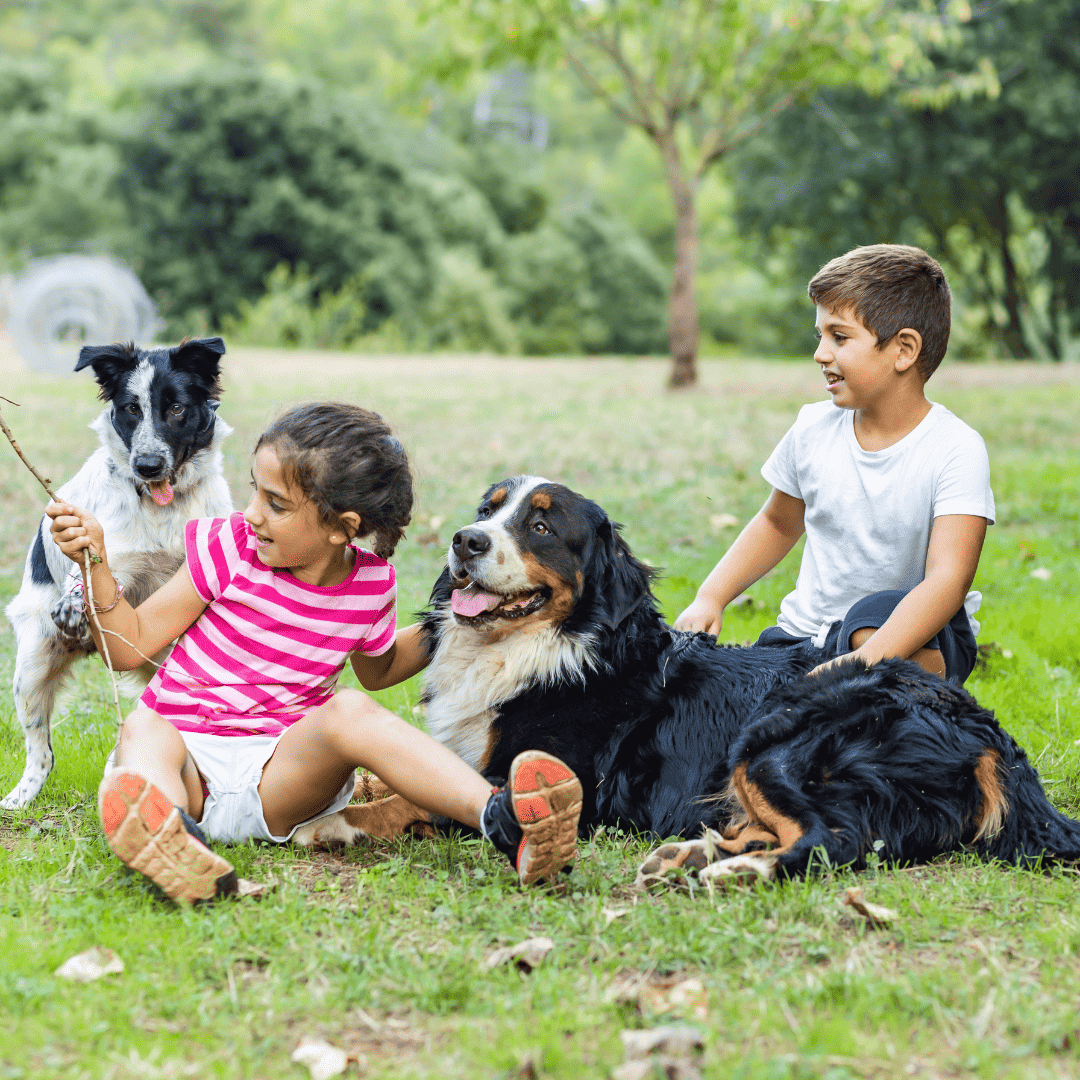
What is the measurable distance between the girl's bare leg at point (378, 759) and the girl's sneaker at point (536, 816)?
11cm

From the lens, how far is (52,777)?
3.40 meters

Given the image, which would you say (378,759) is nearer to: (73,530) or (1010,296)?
(73,530)

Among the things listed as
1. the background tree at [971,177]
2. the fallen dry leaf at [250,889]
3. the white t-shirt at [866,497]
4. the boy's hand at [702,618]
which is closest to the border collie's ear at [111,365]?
the fallen dry leaf at [250,889]

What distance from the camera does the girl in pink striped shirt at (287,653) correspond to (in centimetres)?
268

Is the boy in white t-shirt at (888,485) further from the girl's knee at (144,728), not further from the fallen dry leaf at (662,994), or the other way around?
the girl's knee at (144,728)

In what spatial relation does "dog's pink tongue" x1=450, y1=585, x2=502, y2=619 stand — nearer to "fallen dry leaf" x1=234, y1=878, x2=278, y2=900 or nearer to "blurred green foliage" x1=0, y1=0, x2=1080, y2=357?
"fallen dry leaf" x1=234, y1=878, x2=278, y2=900

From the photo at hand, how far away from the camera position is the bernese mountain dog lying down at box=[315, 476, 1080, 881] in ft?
8.93

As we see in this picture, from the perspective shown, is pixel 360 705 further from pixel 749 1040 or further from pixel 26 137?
pixel 26 137

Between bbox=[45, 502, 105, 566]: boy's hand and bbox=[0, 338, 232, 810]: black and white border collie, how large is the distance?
588mm

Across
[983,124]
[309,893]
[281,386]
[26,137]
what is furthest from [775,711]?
[26,137]

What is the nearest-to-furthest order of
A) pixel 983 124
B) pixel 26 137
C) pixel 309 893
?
pixel 309 893 < pixel 983 124 < pixel 26 137

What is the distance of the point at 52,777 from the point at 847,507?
2.59 m

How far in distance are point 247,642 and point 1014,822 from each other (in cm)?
202

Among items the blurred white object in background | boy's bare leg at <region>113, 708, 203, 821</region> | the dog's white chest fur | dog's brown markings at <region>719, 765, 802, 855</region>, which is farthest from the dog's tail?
the blurred white object in background
